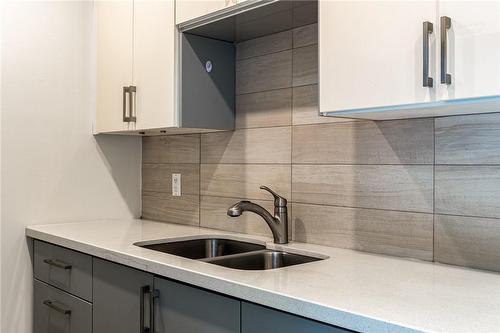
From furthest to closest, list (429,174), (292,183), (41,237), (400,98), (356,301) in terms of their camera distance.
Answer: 1. (41,237)
2. (292,183)
3. (429,174)
4. (400,98)
5. (356,301)

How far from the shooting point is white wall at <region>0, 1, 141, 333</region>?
2346 mm

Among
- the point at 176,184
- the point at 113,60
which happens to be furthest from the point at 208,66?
the point at 176,184

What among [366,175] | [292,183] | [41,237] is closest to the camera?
[366,175]

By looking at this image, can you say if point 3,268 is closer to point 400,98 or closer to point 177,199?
point 177,199

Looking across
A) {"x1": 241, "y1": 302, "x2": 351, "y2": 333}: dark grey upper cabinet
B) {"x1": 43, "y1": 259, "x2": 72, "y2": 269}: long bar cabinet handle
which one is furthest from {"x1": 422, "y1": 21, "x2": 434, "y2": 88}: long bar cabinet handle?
{"x1": 43, "y1": 259, "x2": 72, "y2": 269}: long bar cabinet handle

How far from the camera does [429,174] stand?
5.08ft

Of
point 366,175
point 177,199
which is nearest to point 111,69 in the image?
point 177,199

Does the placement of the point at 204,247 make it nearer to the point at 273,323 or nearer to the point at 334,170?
the point at 334,170

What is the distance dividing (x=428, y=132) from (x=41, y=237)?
5.71 feet

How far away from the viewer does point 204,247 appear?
2.21 metres

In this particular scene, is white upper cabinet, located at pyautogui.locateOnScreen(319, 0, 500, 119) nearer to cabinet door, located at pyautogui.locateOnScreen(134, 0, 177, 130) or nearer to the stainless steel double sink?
the stainless steel double sink

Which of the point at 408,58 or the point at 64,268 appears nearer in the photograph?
the point at 408,58

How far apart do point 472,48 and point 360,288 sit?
2.05 ft

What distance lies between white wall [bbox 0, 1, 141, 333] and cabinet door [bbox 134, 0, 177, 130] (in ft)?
1.52
